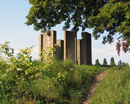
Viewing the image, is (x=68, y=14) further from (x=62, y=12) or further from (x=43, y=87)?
(x=43, y=87)

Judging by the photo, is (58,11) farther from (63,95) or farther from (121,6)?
(63,95)

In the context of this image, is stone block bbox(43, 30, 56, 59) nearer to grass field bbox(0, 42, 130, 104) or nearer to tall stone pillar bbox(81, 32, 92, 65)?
tall stone pillar bbox(81, 32, 92, 65)

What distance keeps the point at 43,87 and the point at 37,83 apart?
439mm

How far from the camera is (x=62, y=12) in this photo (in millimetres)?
12312

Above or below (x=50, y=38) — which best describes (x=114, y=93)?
below

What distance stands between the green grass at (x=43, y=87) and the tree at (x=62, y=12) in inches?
212

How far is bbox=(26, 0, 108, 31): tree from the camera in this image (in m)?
11.7

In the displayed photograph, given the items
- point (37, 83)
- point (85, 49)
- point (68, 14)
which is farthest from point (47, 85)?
point (68, 14)

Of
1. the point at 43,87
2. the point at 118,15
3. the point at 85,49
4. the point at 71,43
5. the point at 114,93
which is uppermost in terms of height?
the point at 118,15

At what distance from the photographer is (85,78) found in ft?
28.1

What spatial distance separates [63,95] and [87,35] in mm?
7387

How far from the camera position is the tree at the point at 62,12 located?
11.7 m

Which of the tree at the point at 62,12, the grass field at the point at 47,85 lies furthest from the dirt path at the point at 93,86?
the tree at the point at 62,12

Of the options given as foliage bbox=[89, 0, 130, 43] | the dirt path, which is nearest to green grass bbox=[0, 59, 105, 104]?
the dirt path
